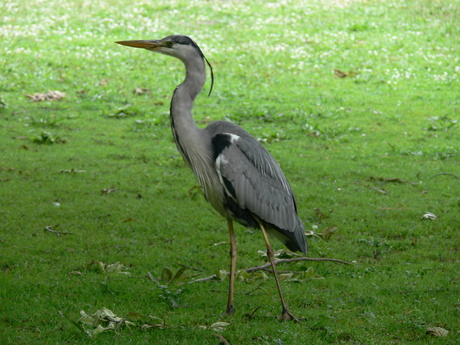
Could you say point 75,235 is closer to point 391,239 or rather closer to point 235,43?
point 391,239

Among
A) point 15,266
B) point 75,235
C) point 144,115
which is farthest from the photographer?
point 144,115

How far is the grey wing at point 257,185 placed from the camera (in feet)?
18.2

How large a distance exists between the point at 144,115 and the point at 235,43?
241 inches

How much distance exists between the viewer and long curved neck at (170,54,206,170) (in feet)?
18.3

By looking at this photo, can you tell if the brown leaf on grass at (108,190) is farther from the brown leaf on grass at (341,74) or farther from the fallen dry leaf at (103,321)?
the brown leaf on grass at (341,74)

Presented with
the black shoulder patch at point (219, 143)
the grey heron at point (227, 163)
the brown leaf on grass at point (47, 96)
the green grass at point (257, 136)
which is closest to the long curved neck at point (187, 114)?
the grey heron at point (227, 163)

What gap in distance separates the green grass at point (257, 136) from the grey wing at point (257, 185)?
2.40 ft

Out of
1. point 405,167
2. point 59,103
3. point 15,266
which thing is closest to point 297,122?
point 405,167

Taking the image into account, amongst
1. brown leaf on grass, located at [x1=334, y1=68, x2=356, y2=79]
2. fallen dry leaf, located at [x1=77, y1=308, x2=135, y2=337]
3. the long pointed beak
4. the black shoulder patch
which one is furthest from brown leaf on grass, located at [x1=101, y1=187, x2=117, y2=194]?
brown leaf on grass, located at [x1=334, y1=68, x2=356, y2=79]

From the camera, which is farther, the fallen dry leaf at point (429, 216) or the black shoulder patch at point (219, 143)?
the fallen dry leaf at point (429, 216)

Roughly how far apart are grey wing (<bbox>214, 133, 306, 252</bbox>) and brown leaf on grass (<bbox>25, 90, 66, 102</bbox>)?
9.91 m

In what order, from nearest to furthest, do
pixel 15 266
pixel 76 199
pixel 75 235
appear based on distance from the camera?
1. pixel 15 266
2. pixel 75 235
3. pixel 76 199

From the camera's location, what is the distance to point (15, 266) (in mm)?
6305

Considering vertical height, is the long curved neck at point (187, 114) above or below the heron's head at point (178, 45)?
below
